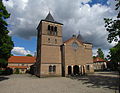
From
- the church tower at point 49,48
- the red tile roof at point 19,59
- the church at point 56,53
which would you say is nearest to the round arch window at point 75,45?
the church at point 56,53

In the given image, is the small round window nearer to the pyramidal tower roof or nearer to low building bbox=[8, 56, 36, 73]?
the pyramidal tower roof

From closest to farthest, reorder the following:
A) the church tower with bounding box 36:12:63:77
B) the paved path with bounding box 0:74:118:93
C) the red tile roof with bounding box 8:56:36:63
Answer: the paved path with bounding box 0:74:118:93 < the church tower with bounding box 36:12:63:77 < the red tile roof with bounding box 8:56:36:63

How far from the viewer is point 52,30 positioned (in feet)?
99.0

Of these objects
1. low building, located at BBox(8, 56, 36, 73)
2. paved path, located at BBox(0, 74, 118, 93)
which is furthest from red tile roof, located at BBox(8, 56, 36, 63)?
paved path, located at BBox(0, 74, 118, 93)

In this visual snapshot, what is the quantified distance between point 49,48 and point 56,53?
2.33m

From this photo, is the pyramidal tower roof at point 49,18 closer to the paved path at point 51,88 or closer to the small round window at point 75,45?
the small round window at point 75,45

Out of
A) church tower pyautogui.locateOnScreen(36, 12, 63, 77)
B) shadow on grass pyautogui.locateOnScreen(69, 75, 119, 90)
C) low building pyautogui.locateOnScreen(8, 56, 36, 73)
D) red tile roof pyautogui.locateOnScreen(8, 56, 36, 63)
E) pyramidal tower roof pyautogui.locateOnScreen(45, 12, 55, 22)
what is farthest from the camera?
red tile roof pyautogui.locateOnScreen(8, 56, 36, 63)

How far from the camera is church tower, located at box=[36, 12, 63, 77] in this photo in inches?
1064

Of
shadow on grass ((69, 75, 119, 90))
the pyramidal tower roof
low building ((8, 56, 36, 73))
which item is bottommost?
shadow on grass ((69, 75, 119, 90))

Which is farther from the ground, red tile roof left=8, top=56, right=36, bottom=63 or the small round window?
the small round window

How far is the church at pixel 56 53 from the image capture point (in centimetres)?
2739

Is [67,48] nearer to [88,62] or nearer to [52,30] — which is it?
[52,30]

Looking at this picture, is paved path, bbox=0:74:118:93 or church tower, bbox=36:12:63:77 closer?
paved path, bbox=0:74:118:93

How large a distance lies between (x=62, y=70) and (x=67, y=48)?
6.06 metres
